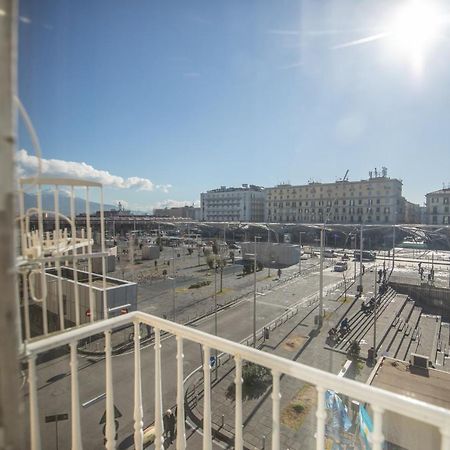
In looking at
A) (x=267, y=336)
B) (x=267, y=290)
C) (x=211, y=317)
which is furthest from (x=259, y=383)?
(x=267, y=290)

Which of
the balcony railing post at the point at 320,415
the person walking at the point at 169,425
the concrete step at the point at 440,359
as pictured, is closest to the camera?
the balcony railing post at the point at 320,415

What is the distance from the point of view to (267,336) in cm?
1082

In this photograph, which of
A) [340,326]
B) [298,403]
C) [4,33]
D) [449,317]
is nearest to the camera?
[4,33]

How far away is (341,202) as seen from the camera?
4897 centimetres

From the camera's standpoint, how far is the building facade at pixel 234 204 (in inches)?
2459

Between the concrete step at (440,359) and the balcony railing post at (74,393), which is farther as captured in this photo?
the concrete step at (440,359)

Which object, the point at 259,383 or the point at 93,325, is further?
the point at 259,383

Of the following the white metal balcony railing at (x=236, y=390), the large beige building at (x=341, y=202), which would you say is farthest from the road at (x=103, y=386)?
the large beige building at (x=341, y=202)

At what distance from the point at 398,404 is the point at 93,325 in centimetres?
171

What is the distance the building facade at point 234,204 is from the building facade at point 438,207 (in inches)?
1156

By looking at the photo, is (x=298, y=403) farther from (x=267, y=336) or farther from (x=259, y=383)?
(x=267, y=336)

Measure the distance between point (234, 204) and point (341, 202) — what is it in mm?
22506

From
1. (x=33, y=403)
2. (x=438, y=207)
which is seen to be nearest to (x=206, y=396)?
(x=33, y=403)

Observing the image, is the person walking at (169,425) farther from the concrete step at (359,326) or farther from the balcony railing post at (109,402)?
the concrete step at (359,326)
